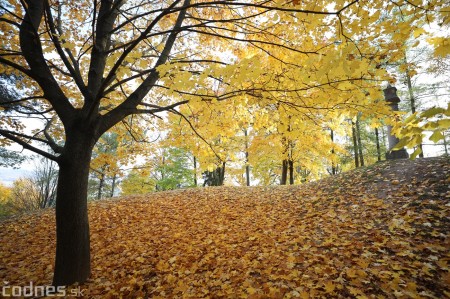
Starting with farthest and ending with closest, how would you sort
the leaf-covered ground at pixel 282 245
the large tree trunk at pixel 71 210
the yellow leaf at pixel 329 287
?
the large tree trunk at pixel 71 210
the leaf-covered ground at pixel 282 245
the yellow leaf at pixel 329 287

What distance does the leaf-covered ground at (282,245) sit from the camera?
3070 millimetres

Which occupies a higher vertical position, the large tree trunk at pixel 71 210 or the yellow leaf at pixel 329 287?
the large tree trunk at pixel 71 210

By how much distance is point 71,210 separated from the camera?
11.5 ft

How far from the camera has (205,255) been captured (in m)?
4.29

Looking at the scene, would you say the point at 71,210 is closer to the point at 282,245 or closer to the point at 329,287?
the point at 282,245

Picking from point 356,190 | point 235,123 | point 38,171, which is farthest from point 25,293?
point 38,171

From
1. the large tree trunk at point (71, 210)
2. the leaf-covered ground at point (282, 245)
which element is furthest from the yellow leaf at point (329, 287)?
the large tree trunk at point (71, 210)

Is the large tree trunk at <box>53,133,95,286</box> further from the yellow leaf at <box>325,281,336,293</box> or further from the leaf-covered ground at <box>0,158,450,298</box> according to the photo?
the yellow leaf at <box>325,281,336,293</box>

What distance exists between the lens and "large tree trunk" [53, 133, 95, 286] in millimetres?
3496

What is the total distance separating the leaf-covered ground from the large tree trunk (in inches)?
17.3

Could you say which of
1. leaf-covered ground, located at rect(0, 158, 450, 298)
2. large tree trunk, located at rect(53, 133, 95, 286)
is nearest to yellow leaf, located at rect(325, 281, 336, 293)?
leaf-covered ground, located at rect(0, 158, 450, 298)

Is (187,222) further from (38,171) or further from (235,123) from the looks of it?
(38,171)

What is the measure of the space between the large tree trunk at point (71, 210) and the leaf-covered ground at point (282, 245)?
1.44ft

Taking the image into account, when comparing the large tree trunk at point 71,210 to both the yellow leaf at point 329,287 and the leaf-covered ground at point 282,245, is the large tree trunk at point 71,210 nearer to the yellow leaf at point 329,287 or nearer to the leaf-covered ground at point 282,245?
the leaf-covered ground at point 282,245
